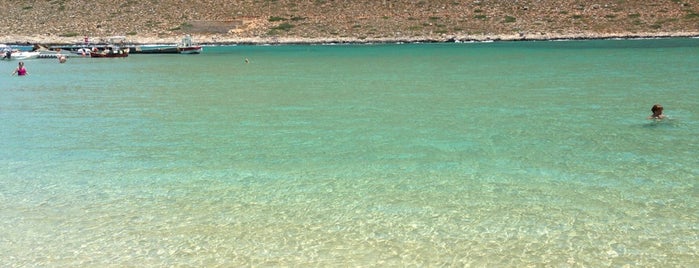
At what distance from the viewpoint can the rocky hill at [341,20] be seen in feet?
276

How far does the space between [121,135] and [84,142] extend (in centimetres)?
105

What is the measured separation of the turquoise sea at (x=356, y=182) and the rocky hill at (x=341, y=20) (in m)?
63.6

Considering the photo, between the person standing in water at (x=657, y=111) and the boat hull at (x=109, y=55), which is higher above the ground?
the person standing in water at (x=657, y=111)

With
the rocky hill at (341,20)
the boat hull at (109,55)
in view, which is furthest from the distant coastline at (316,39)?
the boat hull at (109,55)

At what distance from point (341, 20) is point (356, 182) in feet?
267

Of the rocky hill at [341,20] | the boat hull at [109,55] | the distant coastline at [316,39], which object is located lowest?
the distant coastline at [316,39]

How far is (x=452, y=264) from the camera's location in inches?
288

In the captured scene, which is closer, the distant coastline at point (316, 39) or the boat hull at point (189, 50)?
the boat hull at point (189, 50)

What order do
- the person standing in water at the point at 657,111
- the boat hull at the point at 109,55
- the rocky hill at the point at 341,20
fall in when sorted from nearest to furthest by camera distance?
the person standing in water at the point at 657,111, the boat hull at the point at 109,55, the rocky hill at the point at 341,20

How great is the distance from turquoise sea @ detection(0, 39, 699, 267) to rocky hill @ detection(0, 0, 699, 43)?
2504 inches

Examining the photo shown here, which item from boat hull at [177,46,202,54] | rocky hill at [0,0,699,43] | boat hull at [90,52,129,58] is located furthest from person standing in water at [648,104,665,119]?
rocky hill at [0,0,699,43]

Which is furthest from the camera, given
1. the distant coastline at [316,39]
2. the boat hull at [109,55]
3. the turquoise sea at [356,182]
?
the distant coastline at [316,39]

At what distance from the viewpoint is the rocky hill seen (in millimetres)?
84188

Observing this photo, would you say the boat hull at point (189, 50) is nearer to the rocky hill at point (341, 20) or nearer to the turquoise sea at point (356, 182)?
the rocky hill at point (341, 20)
